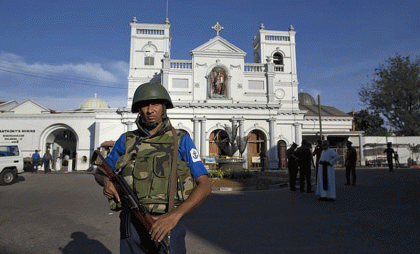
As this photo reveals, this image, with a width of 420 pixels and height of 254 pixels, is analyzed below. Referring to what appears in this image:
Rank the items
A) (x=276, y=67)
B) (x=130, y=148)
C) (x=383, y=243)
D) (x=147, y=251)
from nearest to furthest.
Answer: (x=147, y=251)
(x=130, y=148)
(x=383, y=243)
(x=276, y=67)

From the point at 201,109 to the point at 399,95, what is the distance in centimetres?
2734

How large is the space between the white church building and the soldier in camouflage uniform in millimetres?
21877

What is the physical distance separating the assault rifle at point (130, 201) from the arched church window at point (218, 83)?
2450 centimetres

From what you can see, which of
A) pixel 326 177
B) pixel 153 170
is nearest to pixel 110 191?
pixel 153 170

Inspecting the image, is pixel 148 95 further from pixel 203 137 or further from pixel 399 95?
pixel 399 95

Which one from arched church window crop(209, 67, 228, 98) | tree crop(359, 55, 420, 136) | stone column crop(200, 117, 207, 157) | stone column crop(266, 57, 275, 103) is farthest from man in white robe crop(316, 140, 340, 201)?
tree crop(359, 55, 420, 136)

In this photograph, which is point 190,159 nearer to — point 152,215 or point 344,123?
point 152,215

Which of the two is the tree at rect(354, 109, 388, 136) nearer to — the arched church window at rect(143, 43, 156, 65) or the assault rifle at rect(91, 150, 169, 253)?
the arched church window at rect(143, 43, 156, 65)

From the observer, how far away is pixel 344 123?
110 ft

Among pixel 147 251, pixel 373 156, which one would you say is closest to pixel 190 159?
pixel 147 251

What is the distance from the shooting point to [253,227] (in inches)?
186

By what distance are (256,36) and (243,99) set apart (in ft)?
33.0

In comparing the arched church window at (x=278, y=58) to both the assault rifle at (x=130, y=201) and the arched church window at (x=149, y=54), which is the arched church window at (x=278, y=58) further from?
the assault rifle at (x=130, y=201)

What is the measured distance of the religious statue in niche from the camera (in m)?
25.9
